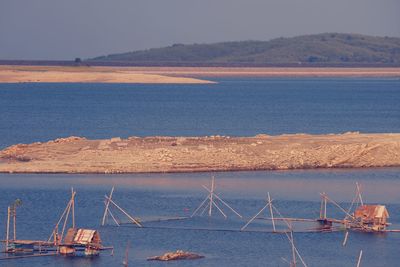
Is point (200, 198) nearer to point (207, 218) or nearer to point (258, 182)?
point (207, 218)

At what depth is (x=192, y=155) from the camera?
5097cm

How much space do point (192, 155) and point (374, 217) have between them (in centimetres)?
1630

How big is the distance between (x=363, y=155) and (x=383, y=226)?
1648 centimetres

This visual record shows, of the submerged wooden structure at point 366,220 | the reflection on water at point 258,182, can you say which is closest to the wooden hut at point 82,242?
the submerged wooden structure at point 366,220

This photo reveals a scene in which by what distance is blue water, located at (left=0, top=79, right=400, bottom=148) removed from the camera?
74.9 meters

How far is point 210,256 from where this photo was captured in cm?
3164

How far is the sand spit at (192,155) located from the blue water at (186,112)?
493 inches

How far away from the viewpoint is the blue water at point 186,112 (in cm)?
7488

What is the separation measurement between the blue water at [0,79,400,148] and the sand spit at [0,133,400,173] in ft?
41.1

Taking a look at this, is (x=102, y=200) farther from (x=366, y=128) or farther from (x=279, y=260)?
(x=366, y=128)

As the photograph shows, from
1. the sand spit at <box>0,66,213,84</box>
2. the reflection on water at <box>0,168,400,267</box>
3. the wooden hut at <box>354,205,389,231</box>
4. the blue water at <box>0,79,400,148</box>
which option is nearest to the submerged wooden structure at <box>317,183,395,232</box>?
the wooden hut at <box>354,205,389,231</box>

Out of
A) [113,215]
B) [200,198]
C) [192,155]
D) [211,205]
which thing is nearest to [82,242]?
[113,215]

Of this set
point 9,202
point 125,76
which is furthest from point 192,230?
point 125,76

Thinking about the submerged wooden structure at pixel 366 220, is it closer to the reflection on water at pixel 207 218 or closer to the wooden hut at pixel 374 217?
the wooden hut at pixel 374 217
